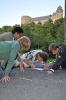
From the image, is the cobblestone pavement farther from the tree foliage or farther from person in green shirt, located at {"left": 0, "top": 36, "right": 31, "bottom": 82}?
the tree foliage

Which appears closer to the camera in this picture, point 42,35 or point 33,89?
point 33,89

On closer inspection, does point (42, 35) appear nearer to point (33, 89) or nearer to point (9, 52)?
point (9, 52)

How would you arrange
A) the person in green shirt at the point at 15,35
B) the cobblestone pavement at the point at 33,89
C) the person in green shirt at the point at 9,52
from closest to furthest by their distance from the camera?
1. the cobblestone pavement at the point at 33,89
2. the person in green shirt at the point at 9,52
3. the person in green shirt at the point at 15,35

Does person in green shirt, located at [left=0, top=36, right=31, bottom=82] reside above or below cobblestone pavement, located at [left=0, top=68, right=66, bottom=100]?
above

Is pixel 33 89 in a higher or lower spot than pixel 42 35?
higher

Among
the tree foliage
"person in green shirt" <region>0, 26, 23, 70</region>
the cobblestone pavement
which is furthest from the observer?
the tree foliage

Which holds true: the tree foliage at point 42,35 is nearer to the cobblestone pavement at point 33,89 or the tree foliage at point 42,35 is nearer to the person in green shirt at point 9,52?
the person in green shirt at point 9,52

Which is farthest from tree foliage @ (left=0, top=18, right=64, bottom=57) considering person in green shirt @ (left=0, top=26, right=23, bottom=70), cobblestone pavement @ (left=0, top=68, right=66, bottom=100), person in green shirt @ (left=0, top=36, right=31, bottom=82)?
cobblestone pavement @ (left=0, top=68, right=66, bottom=100)

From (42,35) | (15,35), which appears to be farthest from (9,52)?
(42,35)

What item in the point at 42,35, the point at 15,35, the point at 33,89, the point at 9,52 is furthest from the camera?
the point at 42,35

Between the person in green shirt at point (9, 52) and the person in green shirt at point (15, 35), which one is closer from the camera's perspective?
the person in green shirt at point (9, 52)

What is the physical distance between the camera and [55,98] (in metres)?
2.17

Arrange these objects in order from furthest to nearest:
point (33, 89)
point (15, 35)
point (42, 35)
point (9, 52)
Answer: point (42, 35), point (15, 35), point (9, 52), point (33, 89)

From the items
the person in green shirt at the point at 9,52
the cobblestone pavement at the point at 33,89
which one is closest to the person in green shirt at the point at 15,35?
→ the person in green shirt at the point at 9,52
